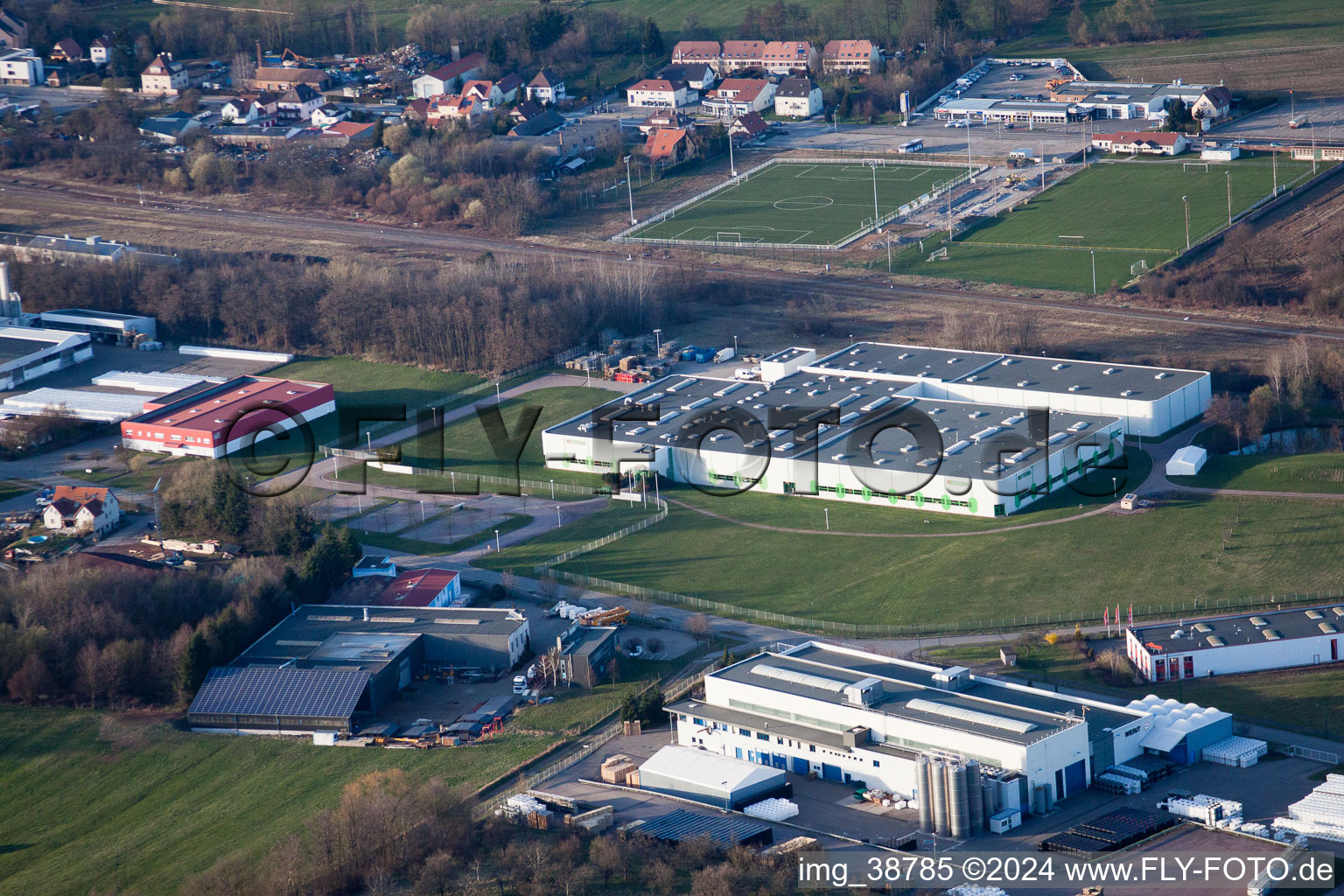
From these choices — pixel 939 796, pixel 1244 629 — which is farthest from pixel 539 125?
pixel 939 796

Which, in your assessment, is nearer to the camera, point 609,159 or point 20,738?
point 20,738

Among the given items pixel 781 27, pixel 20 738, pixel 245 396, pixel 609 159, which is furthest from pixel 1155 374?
pixel 781 27

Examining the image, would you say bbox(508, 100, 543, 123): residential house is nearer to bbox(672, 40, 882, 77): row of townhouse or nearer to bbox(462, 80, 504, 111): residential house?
bbox(462, 80, 504, 111): residential house

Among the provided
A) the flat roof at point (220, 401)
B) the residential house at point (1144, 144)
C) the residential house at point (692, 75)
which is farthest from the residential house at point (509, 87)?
the flat roof at point (220, 401)

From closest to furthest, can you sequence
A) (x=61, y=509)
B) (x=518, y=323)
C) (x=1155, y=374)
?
1. (x=61, y=509)
2. (x=1155, y=374)
3. (x=518, y=323)

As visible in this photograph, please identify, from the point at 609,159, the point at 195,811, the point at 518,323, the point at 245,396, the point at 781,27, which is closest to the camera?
the point at 195,811

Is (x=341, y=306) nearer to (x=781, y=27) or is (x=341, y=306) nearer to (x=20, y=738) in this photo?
(x=20, y=738)

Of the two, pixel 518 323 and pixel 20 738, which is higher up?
pixel 518 323
